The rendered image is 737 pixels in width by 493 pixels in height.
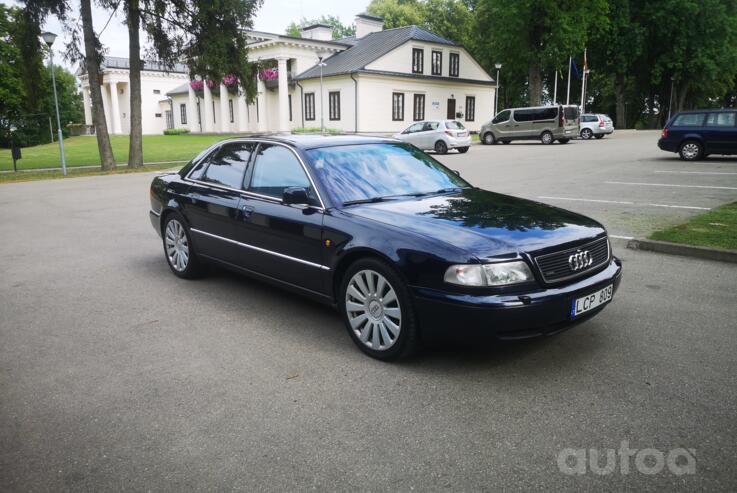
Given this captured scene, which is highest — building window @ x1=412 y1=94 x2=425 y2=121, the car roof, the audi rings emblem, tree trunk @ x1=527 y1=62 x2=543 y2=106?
tree trunk @ x1=527 y1=62 x2=543 y2=106

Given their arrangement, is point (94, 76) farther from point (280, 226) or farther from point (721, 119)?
point (721, 119)

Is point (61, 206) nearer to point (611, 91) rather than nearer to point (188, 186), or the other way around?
point (188, 186)

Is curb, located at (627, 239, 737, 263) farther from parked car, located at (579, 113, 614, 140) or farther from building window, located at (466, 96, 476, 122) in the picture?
building window, located at (466, 96, 476, 122)

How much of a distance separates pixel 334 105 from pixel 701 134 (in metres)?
28.7

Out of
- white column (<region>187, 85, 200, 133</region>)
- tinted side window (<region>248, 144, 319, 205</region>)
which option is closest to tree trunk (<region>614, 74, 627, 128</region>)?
white column (<region>187, 85, 200, 133</region>)

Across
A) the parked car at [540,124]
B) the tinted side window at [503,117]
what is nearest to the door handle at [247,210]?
the parked car at [540,124]

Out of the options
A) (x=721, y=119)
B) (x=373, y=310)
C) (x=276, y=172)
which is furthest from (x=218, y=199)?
(x=721, y=119)

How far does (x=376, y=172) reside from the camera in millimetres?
5059

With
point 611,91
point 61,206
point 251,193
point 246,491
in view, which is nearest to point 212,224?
point 251,193

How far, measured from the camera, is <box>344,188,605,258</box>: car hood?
12.5ft

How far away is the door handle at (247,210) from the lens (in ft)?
17.1

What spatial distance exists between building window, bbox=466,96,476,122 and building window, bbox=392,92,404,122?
24.7ft

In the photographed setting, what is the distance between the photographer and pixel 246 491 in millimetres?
2680

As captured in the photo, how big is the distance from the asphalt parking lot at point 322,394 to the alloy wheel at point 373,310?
191mm
